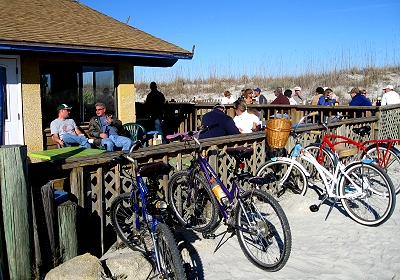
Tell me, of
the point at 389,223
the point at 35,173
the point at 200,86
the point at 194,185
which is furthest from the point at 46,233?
the point at 200,86

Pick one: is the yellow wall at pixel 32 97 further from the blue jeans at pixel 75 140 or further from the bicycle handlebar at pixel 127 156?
the bicycle handlebar at pixel 127 156

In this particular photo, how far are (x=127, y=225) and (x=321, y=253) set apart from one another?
223 cm

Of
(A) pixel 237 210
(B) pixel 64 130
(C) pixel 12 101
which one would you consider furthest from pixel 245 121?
(C) pixel 12 101

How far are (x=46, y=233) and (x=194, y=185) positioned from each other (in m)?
1.79

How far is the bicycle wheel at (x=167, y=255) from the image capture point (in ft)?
11.0

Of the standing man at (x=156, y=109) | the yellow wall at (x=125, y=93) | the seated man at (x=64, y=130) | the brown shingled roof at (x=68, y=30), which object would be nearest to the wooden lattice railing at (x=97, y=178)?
the seated man at (x=64, y=130)

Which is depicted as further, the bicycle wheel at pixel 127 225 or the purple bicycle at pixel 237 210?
the bicycle wheel at pixel 127 225

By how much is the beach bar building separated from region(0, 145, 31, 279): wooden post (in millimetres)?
3696

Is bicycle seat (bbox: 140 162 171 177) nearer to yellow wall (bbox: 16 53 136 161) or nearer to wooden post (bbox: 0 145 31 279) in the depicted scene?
wooden post (bbox: 0 145 31 279)

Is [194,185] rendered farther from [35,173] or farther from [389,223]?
[389,223]

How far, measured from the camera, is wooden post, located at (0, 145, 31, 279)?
142 inches

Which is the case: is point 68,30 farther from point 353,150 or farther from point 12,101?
point 353,150

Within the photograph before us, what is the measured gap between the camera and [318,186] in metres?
7.47

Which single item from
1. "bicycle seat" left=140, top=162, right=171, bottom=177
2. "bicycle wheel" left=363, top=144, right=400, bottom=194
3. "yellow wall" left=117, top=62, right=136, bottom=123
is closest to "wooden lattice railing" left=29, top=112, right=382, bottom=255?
"bicycle seat" left=140, top=162, right=171, bottom=177
